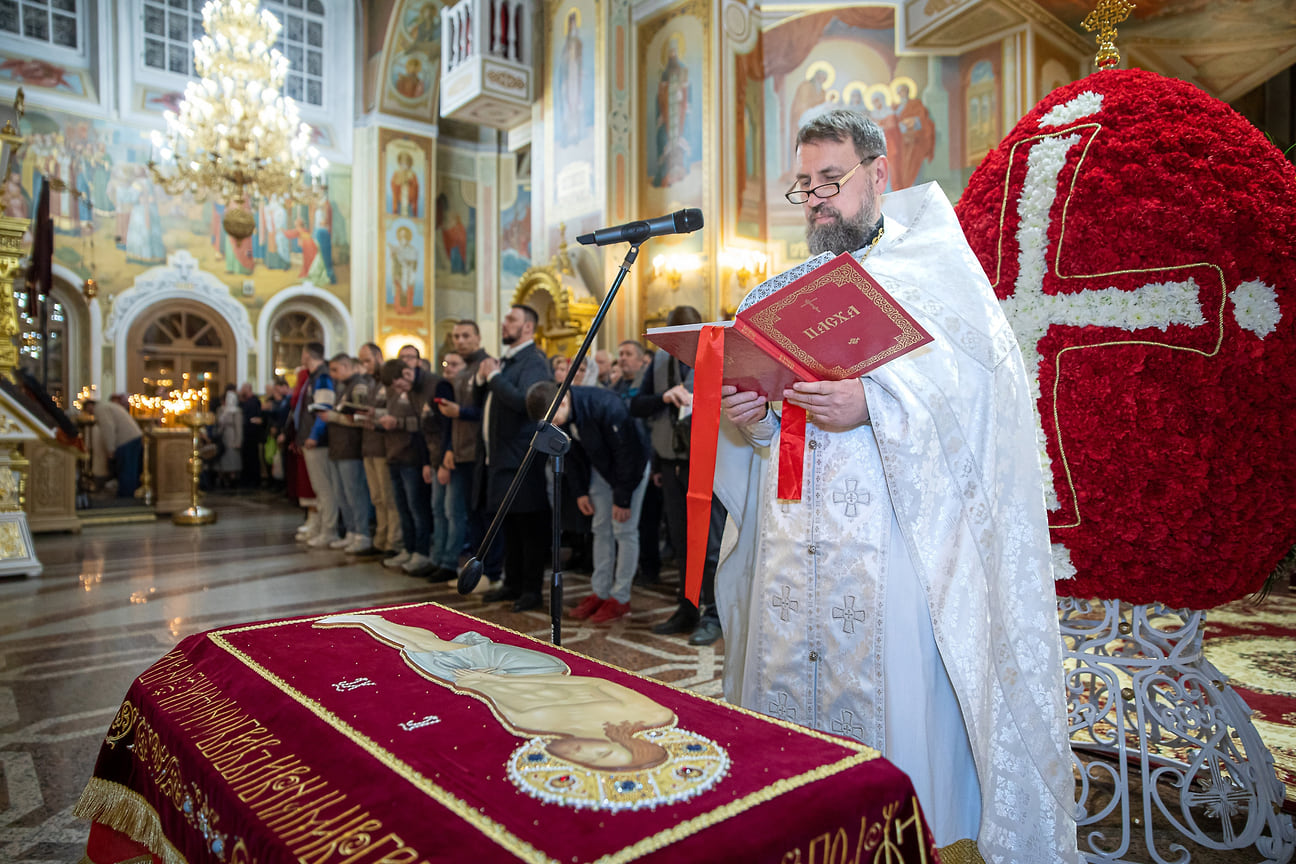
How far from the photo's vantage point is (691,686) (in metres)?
3.54

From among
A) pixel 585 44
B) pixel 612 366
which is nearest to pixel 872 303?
Result: pixel 612 366

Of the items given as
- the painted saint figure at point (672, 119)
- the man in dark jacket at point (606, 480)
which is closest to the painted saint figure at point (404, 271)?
the painted saint figure at point (672, 119)

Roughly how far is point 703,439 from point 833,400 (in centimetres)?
30

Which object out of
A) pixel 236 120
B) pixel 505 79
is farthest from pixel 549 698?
pixel 505 79

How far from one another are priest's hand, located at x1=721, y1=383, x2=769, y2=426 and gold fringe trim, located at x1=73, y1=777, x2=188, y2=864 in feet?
4.36

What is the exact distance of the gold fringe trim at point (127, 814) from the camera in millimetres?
1463

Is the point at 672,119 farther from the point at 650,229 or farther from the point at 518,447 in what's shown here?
the point at 650,229

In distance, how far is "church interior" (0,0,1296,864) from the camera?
405 centimetres

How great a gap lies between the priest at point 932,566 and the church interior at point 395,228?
0.61m

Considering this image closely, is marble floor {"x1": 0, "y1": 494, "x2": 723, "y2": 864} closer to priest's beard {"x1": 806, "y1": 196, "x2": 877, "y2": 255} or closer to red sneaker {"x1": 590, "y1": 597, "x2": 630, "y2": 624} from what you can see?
red sneaker {"x1": 590, "y1": 597, "x2": 630, "y2": 624}

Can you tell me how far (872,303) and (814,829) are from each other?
932 mm

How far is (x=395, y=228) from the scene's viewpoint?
16734 millimetres

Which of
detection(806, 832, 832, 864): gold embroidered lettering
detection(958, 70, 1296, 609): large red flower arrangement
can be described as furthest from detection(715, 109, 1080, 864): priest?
detection(806, 832, 832, 864): gold embroidered lettering

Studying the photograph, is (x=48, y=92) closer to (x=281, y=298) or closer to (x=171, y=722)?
(x=281, y=298)
